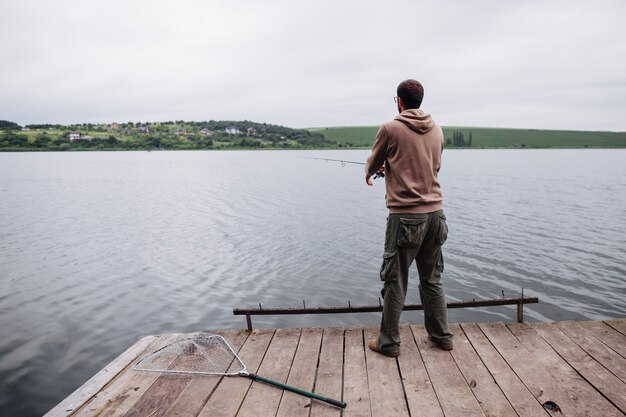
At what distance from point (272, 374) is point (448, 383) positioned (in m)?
1.68

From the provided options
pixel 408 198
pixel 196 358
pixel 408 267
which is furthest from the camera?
pixel 196 358

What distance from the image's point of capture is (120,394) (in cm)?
380

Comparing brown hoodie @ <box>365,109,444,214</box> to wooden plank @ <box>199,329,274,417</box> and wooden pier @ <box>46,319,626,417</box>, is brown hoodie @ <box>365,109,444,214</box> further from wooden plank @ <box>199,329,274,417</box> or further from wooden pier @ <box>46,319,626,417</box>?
wooden plank @ <box>199,329,274,417</box>

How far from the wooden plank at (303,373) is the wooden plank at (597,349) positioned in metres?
2.86

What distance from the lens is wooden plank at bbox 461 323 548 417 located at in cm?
332

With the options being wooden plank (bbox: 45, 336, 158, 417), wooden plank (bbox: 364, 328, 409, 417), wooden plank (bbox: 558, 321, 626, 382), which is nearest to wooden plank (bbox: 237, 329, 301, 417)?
wooden plank (bbox: 364, 328, 409, 417)

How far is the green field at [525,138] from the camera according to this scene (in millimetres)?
159625

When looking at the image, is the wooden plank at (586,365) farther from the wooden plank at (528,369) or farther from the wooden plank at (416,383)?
the wooden plank at (416,383)

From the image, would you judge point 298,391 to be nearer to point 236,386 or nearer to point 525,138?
point 236,386

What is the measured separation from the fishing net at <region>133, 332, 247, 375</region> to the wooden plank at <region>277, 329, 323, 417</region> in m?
0.53

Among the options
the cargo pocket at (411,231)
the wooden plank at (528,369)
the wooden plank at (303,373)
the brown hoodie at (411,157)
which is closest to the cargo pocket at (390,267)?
the cargo pocket at (411,231)

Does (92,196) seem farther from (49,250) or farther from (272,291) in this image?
(272,291)

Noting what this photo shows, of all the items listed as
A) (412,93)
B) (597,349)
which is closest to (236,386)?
(412,93)

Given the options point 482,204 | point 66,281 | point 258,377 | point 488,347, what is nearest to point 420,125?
point 488,347
